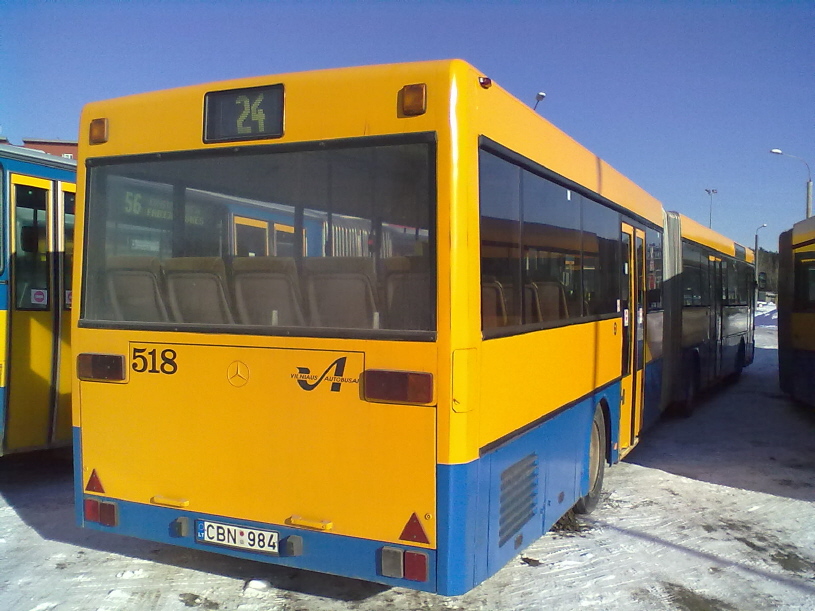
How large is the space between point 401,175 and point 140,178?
1.68 m

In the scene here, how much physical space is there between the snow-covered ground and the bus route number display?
2.68 m

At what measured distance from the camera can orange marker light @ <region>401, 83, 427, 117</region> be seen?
361 centimetres

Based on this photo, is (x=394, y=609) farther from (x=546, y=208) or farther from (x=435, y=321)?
(x=546, y=208)

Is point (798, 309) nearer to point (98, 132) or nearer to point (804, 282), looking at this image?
point (804, 282)

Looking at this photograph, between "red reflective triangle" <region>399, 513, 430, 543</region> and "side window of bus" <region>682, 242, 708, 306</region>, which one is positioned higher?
"side window of bus" <region>682, 242, 708, 306</region>

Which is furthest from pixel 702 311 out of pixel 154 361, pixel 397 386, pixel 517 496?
pixel 154 361

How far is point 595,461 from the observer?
6223mm

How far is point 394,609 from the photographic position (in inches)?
173

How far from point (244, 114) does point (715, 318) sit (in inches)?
439

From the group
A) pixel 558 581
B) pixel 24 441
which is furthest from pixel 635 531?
pixel 24 441

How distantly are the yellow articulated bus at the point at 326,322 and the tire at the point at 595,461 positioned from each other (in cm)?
124

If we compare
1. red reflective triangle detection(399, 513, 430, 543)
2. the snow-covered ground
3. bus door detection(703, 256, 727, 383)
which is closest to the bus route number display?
red reflective triangle detection(399, 513, 430, 543)

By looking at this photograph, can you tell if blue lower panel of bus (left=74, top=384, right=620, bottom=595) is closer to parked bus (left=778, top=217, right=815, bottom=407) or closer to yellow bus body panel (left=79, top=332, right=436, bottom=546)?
yellow bus body panel (left=79, top=332, right=436, bottom=546)

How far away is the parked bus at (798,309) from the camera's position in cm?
1048
